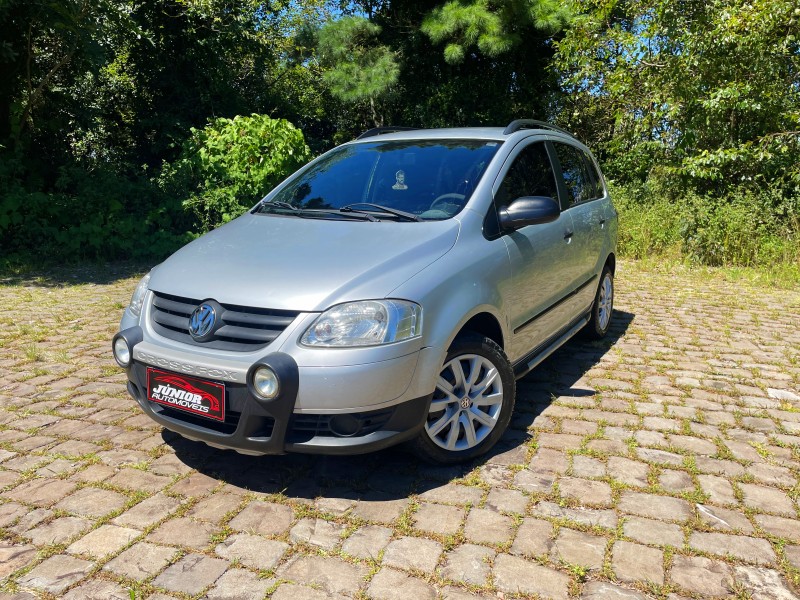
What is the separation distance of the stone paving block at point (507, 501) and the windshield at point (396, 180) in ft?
4.99

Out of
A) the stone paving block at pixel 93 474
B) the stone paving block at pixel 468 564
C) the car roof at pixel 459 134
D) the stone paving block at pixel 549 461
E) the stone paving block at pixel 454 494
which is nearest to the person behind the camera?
the stone paving block at pixel 468 564

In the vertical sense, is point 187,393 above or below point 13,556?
above

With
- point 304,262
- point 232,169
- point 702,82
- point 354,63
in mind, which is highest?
point 354,63

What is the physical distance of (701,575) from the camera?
2.76m

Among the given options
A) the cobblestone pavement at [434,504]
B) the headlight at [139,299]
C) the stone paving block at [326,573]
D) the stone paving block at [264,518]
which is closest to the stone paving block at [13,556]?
the cobblestone pavement at [434,504]

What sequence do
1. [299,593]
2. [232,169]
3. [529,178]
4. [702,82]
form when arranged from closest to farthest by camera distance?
[299,593]
[529,178]
[232,169]
[702,82]

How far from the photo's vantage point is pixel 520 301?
4156 mm

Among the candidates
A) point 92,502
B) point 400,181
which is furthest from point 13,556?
point 400,181

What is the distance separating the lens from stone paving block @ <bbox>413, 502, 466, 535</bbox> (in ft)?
10.2

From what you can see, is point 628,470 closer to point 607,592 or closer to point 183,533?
point 607,592

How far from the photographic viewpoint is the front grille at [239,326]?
10.4 feet

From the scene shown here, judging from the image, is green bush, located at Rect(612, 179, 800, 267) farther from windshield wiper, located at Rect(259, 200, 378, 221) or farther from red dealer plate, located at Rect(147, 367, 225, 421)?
red dealer plate, located at Rect(147, 367, 225, 421)

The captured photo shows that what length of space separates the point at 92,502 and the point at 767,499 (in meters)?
3.26

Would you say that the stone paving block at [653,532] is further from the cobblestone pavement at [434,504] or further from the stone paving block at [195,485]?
the stone paving block at [195,485]
